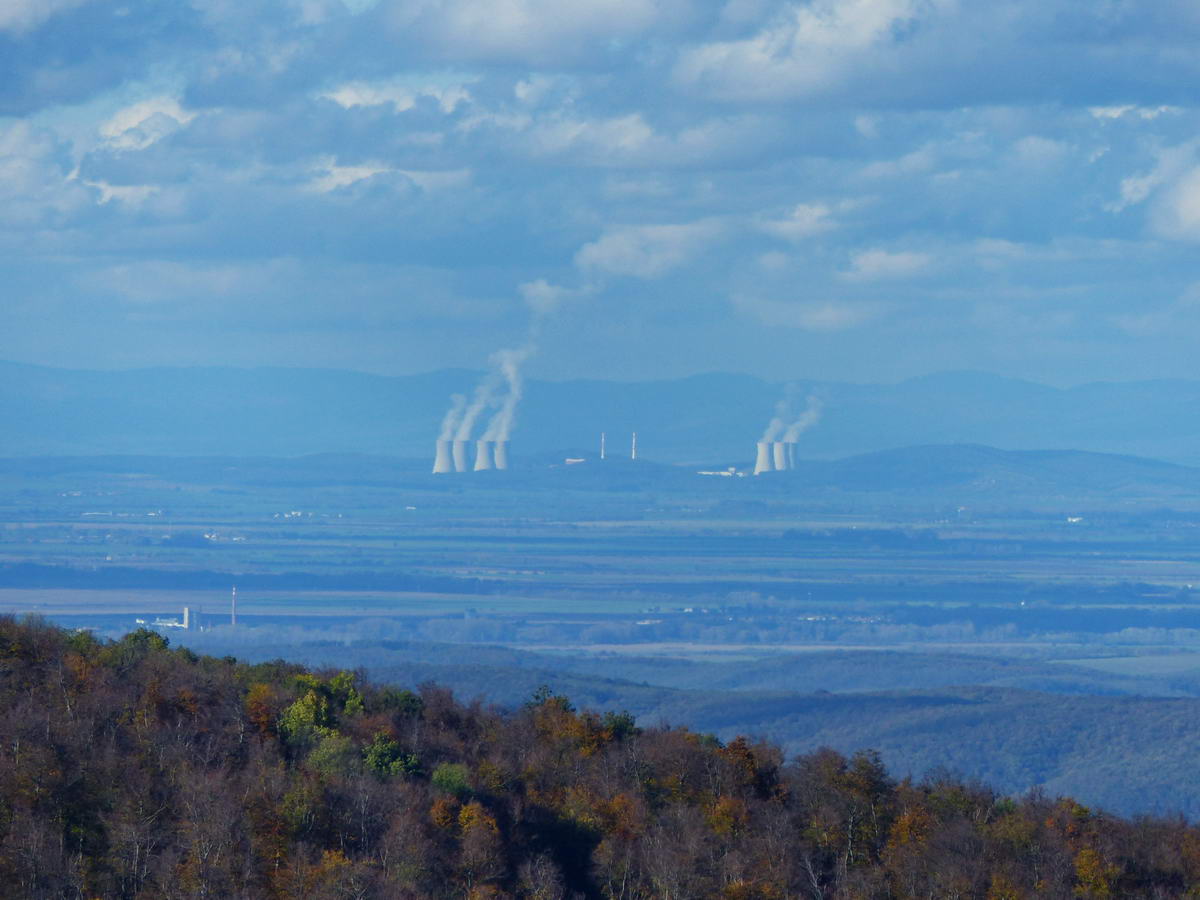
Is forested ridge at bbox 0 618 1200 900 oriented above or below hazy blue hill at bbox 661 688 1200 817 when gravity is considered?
above

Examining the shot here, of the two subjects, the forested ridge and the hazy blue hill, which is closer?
the forested ridge

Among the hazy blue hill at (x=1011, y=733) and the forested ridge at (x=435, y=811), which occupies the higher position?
the forested ridge at (x=435, y=811)

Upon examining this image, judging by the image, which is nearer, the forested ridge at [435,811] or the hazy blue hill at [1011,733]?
the forested ridge at [435,811]

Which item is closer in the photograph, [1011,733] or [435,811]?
[435,811]

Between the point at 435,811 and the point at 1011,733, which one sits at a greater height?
the point at 435,811

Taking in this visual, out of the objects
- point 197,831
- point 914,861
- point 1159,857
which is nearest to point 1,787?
point 197,831

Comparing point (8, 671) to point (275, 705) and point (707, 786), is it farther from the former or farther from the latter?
point (707, 786)

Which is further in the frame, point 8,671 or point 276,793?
point 8,671

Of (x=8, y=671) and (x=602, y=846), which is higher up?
(x=8, y=671)
